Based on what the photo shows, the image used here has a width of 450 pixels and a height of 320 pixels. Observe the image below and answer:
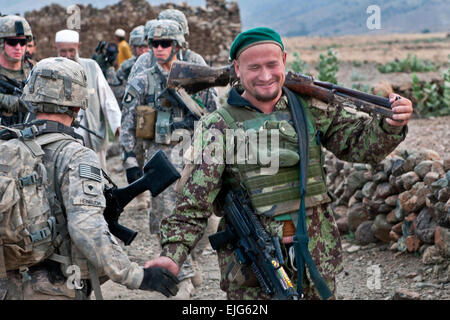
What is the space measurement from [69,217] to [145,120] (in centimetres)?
300

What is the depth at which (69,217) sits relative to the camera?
296cm

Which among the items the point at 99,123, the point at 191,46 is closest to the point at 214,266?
the point at 99,123

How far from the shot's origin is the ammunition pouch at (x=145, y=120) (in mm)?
5905

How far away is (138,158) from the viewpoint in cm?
636

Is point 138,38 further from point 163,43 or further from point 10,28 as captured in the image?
point 10,28

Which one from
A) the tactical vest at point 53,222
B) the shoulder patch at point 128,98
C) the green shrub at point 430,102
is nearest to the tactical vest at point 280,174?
the tactical vest at point 53,222

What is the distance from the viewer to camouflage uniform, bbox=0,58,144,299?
2.94 meters

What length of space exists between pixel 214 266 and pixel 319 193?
3509 millimetres

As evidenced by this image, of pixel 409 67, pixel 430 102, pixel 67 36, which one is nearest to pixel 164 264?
pixel 67 36

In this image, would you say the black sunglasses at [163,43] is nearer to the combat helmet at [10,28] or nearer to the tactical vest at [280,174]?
the combat helmet at [10,28]

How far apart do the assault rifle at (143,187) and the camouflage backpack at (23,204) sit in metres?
0.47

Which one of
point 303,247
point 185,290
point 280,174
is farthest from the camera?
point 185,290
